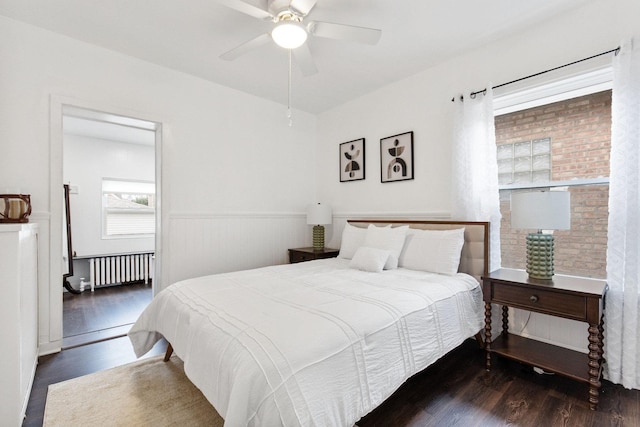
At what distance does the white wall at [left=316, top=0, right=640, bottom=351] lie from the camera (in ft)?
7.06

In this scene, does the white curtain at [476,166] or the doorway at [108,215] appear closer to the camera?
the white curtain at [476,166]

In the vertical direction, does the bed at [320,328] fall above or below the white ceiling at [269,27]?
below

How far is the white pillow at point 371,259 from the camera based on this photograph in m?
2.54

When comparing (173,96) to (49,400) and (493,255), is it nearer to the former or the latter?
(49,400)

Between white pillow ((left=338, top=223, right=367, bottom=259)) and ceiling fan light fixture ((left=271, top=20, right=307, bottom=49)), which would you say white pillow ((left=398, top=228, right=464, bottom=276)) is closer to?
white pillow ((left=338, top=223, right=367, bottom=259))

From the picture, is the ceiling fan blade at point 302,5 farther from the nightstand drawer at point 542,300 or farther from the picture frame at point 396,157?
the nightstand drawer at point 542,300

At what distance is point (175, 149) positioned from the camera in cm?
316

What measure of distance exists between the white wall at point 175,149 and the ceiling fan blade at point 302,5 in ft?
6.08

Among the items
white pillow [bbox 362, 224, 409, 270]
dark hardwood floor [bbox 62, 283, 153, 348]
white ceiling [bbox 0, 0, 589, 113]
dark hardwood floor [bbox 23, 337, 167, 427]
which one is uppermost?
white ceiling [bbox 0, 0, 589, 113]

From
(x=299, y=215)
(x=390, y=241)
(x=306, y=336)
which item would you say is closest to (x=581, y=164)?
(x=390, y=241)

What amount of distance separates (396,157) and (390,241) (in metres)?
1.13

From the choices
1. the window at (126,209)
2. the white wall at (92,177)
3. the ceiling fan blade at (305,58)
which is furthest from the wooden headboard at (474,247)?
the white wall at (92,177)

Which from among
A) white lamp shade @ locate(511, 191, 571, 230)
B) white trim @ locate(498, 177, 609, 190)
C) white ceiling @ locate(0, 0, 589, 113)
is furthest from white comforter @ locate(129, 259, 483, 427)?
white ceiling @ locate(0, 0, 589, 113)

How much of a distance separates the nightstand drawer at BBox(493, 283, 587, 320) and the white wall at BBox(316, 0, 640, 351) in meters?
0.58
